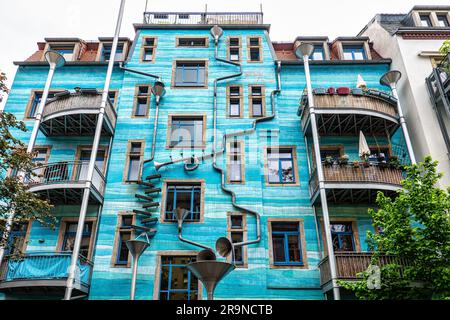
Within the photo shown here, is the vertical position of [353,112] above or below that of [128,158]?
above

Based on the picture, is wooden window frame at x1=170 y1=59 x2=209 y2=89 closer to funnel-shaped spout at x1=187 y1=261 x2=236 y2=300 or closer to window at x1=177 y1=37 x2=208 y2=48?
window at x1=177 y1=37 x2=208 y2=48

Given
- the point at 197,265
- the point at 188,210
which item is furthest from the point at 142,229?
the point at 197,265

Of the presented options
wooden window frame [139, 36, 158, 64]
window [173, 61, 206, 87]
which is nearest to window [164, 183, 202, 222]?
window [173, 61, 206, 87]

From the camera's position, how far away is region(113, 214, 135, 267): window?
631 inches

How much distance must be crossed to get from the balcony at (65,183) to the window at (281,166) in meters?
8.27

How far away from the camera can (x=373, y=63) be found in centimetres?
2119

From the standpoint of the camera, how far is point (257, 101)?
20359mm

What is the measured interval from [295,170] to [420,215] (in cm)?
709

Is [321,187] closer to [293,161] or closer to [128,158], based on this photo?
[293,161]

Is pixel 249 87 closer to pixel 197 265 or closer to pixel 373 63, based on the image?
pixel 373 63

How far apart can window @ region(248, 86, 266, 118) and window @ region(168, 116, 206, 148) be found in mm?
2802

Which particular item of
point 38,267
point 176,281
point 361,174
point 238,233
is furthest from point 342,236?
point 38,267

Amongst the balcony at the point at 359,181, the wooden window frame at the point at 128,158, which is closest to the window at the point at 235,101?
the wooden window frame at the point at 128,158

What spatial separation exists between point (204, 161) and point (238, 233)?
4.06 metres
